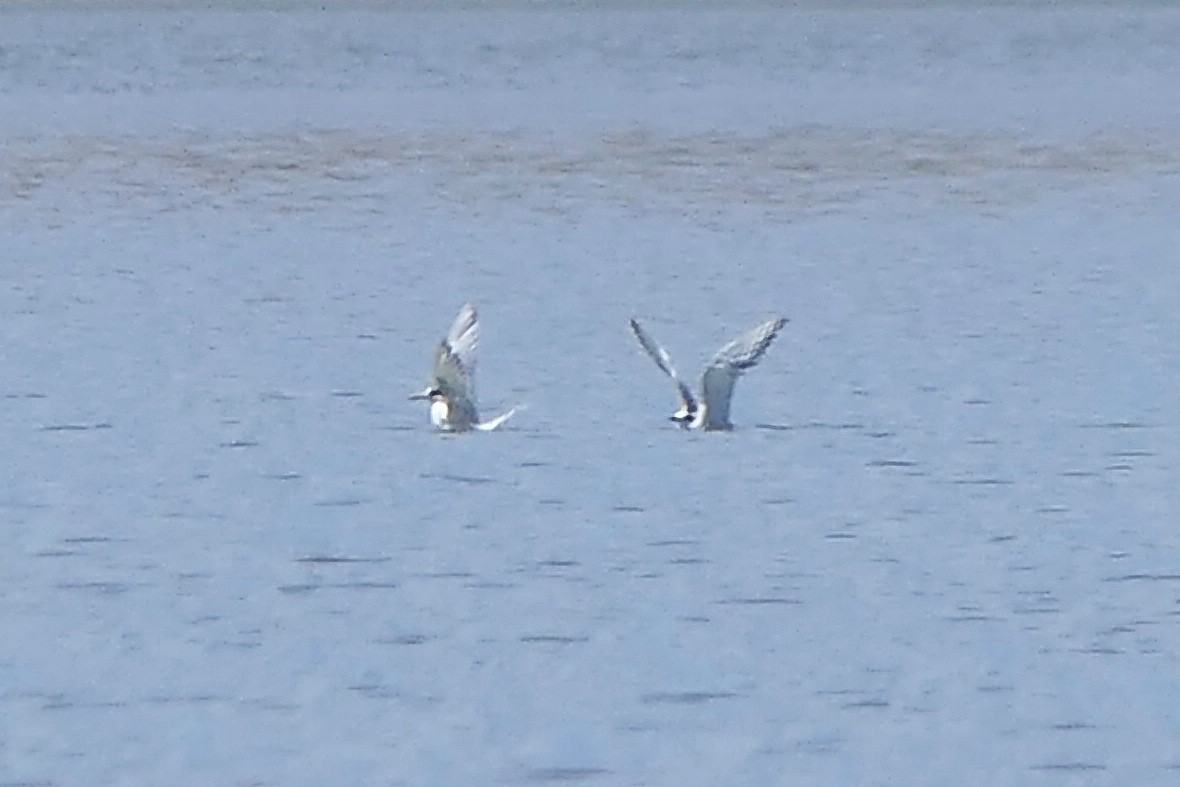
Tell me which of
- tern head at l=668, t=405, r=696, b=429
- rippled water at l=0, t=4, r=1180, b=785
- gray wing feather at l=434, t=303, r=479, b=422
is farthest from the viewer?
tern head at l=668, t=405, r=696, b=429

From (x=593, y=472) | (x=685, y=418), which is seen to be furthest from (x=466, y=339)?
(x=593, y=472)

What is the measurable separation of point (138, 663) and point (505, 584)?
6.01ft

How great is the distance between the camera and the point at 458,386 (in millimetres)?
17812

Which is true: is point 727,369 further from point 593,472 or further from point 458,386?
point 458,386

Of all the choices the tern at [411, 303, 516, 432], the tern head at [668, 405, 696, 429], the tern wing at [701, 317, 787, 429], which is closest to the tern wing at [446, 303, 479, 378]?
the tern at [411, 303, 516, 432]

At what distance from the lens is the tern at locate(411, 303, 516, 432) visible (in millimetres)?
17702

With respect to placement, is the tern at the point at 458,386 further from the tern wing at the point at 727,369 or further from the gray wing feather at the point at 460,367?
the tern wing at the point at 727,369

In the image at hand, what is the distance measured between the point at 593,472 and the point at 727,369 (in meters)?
0.97

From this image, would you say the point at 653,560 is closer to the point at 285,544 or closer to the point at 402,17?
the point at 285,544

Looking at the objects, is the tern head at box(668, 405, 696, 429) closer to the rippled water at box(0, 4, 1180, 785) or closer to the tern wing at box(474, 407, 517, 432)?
the rippled water at box(0, 4, 1180, 785)

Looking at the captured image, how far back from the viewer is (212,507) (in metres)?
16.3

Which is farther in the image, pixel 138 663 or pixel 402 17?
pixel 402 17

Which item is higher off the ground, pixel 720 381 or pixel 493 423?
pixel 720 381

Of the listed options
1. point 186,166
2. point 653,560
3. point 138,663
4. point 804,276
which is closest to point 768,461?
point 653,560
